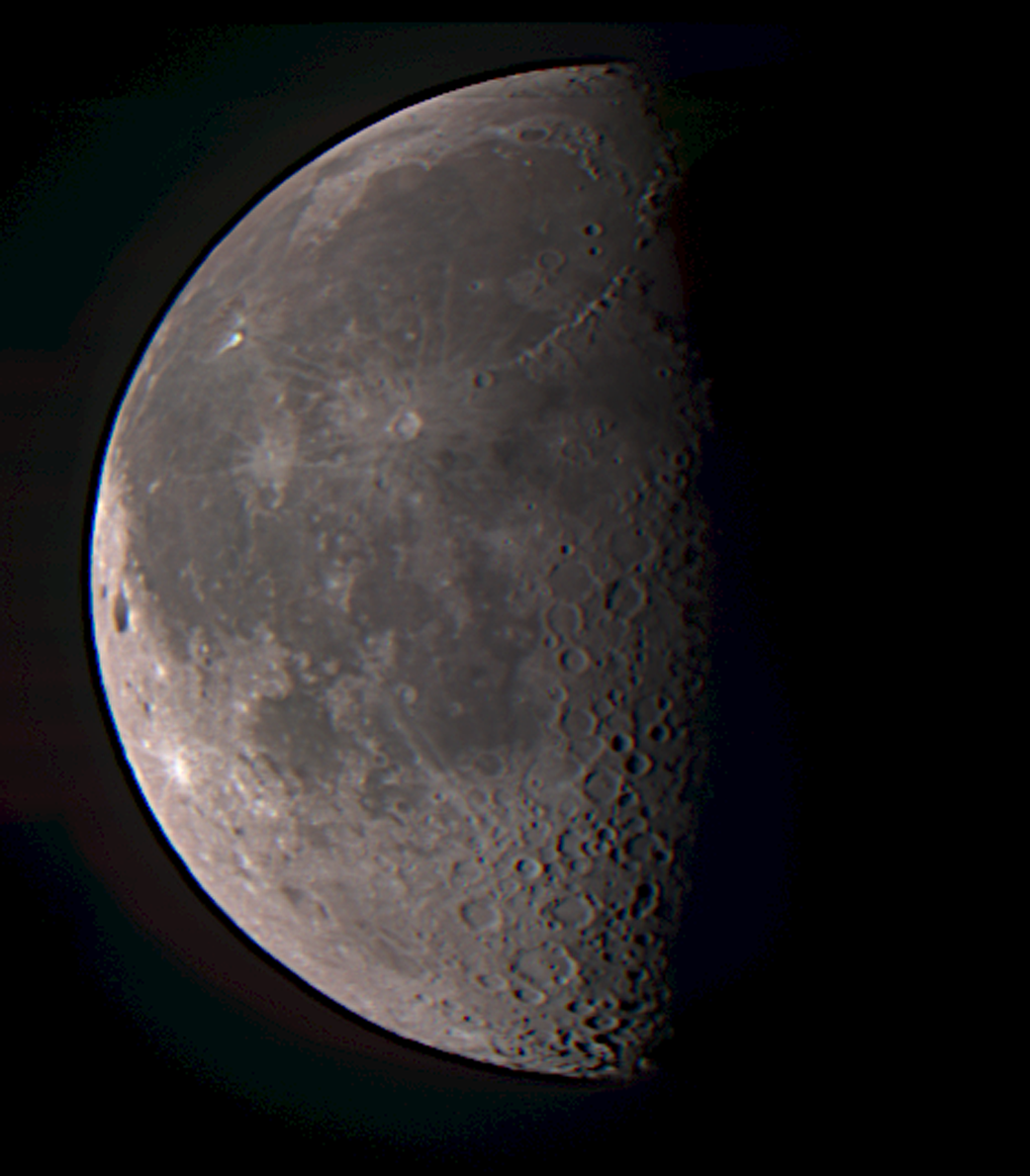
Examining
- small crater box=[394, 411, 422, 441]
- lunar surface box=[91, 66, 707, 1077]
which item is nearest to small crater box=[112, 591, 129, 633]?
lunar surface box=[91, 66, 707, 1077]

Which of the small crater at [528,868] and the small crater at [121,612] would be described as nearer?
the small crater at [528,868]

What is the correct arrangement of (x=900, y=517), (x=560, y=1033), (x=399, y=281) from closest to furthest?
(x=900, y=517), (x=399, y=281), (x=560, y=1033)

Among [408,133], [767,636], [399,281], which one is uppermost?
[408,133]

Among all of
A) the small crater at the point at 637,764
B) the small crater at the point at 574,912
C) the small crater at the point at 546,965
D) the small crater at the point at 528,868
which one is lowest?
the small crater at the point at 546,965

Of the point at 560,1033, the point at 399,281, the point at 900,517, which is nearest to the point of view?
the point at 900,517

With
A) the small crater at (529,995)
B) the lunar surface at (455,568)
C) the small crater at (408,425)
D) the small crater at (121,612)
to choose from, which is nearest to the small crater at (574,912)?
the lunar surface at (455,568)

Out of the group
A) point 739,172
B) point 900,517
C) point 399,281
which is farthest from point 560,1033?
point 739,172

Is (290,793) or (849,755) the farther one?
(290,793)

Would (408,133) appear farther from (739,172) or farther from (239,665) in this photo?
(239,665)

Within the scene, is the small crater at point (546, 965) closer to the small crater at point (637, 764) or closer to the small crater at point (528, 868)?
the small crater at point (528, 868)
